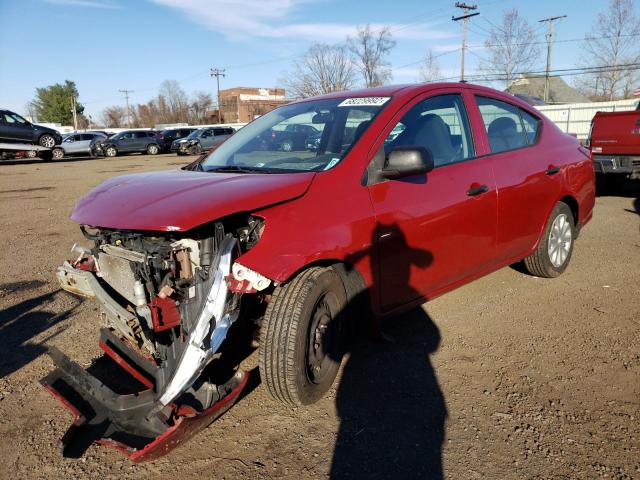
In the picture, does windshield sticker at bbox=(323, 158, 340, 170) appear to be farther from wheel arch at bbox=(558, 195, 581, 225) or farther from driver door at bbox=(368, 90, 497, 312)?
wheel arch at bbox=(558, 195, 581, 225)

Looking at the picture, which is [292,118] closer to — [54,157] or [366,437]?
[366,437]

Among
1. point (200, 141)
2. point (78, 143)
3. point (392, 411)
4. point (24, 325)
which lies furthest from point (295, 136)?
point (78, 143)

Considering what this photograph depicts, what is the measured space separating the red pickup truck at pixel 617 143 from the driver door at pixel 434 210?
6.53 m

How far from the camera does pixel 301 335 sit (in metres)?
2.64

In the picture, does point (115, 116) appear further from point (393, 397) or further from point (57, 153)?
point (393, 397)

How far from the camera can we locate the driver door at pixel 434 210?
3094mm

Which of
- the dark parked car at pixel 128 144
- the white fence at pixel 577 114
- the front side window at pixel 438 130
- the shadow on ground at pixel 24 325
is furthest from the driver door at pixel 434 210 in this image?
the dark parked car at pixel 128 144

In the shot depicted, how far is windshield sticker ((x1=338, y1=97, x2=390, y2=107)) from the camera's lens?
133 inches

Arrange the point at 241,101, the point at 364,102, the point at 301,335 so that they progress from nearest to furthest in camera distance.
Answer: the point at 301,335, the point at 364,102, the point at 241,101

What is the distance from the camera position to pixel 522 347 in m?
A: 3.54

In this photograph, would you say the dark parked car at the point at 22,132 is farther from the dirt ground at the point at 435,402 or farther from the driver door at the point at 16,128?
the dirt ground at the point at 435,402

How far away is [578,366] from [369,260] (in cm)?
157

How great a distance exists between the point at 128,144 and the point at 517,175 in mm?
30403

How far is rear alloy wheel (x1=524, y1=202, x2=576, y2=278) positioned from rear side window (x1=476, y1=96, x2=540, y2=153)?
0.75 m
